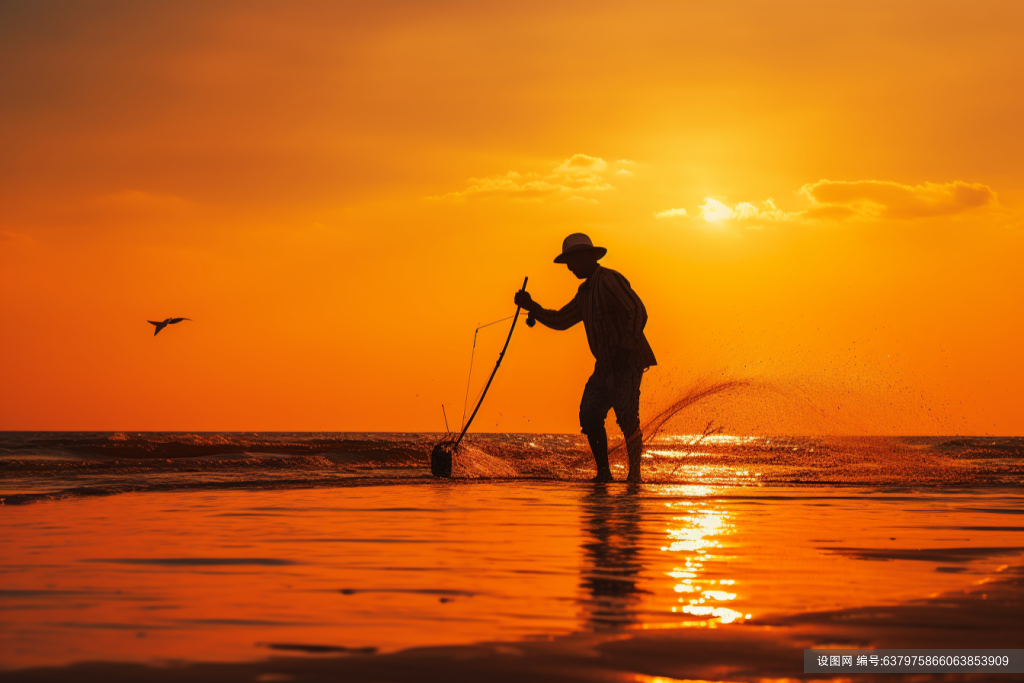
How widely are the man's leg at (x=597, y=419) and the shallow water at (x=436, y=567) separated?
3.10 metres

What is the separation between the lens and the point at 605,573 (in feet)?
13.1

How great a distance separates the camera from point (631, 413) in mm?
10742

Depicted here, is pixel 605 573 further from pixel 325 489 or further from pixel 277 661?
pixel 325 489

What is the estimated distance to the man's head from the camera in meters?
11.0

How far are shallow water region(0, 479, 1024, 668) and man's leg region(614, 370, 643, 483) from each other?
121 inches

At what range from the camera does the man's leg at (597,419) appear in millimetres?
10758

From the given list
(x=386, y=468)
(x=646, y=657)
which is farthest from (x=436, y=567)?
(x=386, y=468)

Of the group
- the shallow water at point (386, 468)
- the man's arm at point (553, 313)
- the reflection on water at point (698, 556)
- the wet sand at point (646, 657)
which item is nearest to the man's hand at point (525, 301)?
the man's arm at point (553, 313)

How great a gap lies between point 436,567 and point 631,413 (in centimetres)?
674

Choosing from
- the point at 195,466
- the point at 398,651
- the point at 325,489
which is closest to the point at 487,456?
the point at 195,466

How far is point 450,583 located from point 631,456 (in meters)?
7.29

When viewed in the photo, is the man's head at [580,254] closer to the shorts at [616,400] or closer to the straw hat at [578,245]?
the straw hat at [578,245]

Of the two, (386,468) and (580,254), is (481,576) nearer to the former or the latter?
(580,254)

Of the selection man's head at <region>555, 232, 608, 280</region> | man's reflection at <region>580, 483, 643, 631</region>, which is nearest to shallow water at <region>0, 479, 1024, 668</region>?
man's reflection at <region>580, 483, 643, 631</region>
